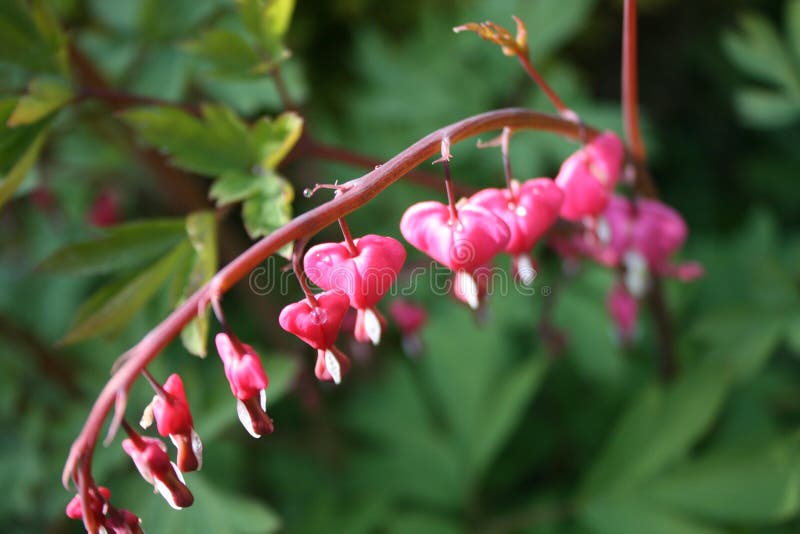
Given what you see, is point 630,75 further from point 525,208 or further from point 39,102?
point 39,102

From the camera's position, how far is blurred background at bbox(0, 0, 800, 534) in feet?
4.21

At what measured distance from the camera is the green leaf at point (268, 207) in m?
1.09

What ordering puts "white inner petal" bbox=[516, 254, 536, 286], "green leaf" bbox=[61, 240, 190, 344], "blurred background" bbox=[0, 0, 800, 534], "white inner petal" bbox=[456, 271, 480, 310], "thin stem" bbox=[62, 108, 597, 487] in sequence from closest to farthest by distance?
1. "thin stem" bbox=[62, 108, 597, 487]
2. "white inner petal" bbox=[456, 271, 480, 310]
3. "white inner petal" bbox=[516, 254, 536, 286]
4. "green leaf" bbox=[61, 240, 190, 344]
5. "blurred background" bbox=[0, 0, 800, 534]

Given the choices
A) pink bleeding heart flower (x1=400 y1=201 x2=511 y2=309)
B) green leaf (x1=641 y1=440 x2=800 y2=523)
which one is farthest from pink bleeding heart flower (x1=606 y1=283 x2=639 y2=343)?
pink bleeding heart flower (x1=400 y1=201 x2=511 y2=309)

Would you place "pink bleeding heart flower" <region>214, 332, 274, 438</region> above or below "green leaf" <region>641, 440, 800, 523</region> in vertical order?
above

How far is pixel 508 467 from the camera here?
2074 millimetres

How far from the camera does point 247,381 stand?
2.73ft

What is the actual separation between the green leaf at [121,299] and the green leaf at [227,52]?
30cm

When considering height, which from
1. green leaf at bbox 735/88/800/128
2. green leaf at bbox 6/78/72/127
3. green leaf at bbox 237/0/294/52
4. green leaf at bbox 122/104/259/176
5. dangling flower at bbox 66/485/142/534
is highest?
green leaf at bbox 237/0/294/52

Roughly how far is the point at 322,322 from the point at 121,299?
1.59 ft

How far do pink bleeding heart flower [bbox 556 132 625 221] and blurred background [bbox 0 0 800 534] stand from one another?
409 mm

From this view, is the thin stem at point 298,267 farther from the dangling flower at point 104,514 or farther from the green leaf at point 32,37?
the green leaf at point 32,37

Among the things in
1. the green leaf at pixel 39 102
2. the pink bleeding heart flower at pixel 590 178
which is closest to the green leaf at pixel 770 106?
the pink bleeding heart flower at pixel 590 178

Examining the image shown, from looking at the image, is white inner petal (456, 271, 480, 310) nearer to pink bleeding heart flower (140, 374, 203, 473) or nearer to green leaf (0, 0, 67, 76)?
pink bleeding heart flower (140, 374, 203, 473)
